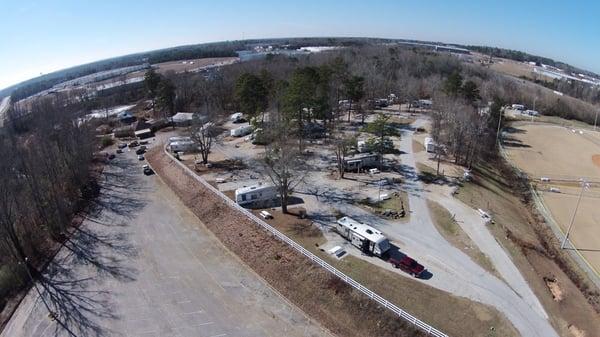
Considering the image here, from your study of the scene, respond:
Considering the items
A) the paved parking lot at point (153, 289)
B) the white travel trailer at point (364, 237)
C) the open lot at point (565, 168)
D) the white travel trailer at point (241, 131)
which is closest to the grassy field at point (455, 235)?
the white travel trailer at point (364, 237)

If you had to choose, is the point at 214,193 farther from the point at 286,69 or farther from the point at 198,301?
the point at 286,69

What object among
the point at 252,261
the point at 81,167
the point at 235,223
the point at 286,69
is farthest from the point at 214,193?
the point at 286,69

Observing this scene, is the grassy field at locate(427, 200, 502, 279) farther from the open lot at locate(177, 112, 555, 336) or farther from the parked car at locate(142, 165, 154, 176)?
the parked car at locate(142, 165, 154, 176)

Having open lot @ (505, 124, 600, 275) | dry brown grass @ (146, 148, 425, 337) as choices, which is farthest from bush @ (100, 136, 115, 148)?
open lot @ (505, 124, 600, 275)

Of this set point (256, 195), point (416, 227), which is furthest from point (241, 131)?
point (416, 227)

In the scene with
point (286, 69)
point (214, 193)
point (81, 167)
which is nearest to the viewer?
point (214, 193)

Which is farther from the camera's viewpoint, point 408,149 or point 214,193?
point 408,149

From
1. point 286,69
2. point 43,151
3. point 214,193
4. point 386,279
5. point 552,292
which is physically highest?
point 286,69

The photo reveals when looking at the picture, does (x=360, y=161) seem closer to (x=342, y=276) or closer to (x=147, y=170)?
(x=342, y=276)
